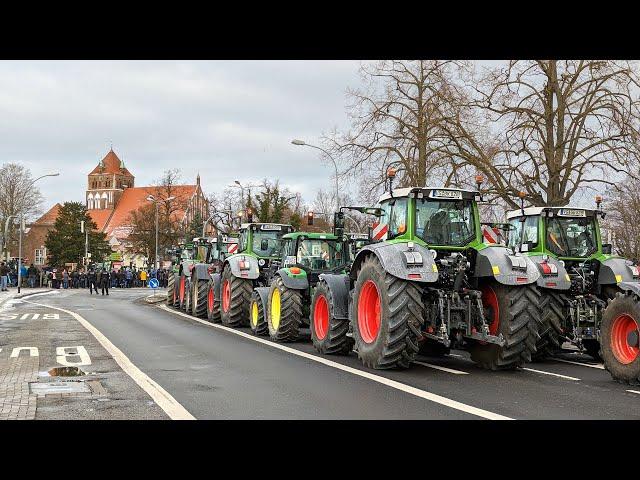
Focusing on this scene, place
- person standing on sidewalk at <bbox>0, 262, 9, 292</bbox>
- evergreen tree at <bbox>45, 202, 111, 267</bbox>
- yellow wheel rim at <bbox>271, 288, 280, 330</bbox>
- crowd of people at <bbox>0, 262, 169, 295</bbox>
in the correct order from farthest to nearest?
1. evergreen tree at <bbox>45, 202, 111, 267</bbox>
2. crowd of people at <bbox>0, 262, 169, 295</bbox>
3. person standing on sidewalk at <bbox>0, 262, 9, 292</bbox>
4. yellow wheel rim at <bbox>271, 288, 280, 330</bbox>

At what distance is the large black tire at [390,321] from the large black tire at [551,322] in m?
2.52

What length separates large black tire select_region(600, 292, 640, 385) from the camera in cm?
1017

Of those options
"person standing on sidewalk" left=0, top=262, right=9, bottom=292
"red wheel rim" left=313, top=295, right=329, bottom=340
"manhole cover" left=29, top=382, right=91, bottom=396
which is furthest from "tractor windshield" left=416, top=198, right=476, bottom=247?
"person standing on sidewalk" left=0, top=262, right=9, bottom=292

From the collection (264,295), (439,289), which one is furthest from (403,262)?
(264,295)

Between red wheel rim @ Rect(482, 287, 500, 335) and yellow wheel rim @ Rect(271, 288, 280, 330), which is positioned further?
yellow wheel rim @ Rect(271, 288, 280, 330)

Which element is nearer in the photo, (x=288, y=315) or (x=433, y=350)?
(x=433, y=350)

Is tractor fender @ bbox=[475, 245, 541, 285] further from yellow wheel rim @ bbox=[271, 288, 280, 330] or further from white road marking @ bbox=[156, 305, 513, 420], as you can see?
yellow wheel rim @ bbox=[271, 288, 280, 330]

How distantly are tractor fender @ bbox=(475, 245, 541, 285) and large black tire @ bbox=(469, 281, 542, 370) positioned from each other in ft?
0.63

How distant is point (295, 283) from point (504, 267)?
5481mm

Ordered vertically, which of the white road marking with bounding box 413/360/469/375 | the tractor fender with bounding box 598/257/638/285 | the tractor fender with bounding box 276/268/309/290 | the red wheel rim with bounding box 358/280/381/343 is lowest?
the white road marking with bounding box 413/360/469/375

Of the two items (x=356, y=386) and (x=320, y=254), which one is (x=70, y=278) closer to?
(x=320, y=254)

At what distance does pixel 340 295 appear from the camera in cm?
1307

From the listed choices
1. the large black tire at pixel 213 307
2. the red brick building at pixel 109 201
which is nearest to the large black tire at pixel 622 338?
the large black tire at pixel 213 307
